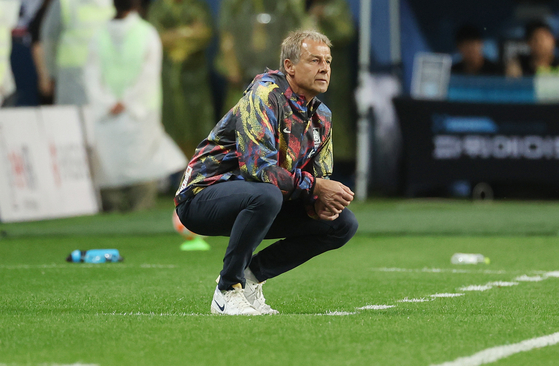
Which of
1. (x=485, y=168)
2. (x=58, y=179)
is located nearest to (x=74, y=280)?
(x=58, y=179)

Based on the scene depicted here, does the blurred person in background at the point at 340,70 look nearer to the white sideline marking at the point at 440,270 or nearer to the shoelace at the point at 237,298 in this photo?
the white sideline marking at the point at 440,270

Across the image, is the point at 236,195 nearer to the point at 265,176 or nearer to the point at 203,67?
the point at 265,176

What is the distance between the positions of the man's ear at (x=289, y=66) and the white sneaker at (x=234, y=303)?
3.45 ft

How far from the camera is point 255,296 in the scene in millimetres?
5090

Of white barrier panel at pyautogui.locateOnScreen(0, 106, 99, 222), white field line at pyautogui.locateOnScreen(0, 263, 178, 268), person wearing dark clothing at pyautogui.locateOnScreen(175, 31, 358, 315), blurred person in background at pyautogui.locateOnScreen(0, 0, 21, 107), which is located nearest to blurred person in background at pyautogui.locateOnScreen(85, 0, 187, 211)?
white barrier panel at pyautogui.locateOnScreen(0, 106, 99, 222)

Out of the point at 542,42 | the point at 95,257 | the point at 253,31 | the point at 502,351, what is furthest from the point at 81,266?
the point at 542,42

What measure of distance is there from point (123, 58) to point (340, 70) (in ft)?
12.5

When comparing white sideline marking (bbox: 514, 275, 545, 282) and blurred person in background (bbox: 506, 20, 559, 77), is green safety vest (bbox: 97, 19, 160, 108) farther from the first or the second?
white sideline marking (bbox: 514, 275, 545, 282)

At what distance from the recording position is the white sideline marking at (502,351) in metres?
3.72

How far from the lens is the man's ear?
4941 mm

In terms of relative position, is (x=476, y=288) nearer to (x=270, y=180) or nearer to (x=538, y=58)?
(x=270, y=180)

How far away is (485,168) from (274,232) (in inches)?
339

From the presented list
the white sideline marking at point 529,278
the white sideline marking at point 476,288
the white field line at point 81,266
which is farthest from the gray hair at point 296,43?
the white field line at point 81,266

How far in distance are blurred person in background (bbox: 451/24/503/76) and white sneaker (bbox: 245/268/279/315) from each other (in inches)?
385
